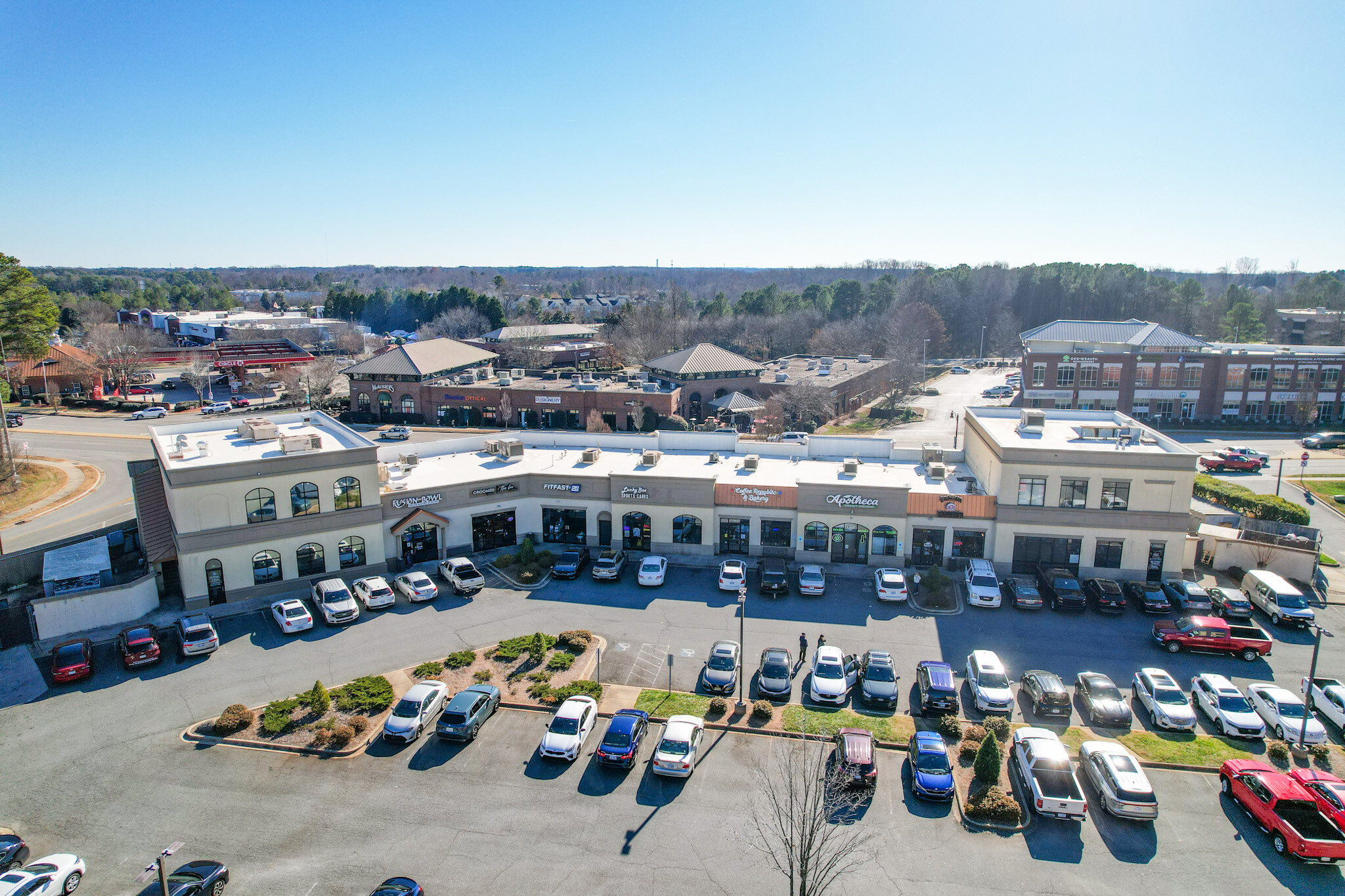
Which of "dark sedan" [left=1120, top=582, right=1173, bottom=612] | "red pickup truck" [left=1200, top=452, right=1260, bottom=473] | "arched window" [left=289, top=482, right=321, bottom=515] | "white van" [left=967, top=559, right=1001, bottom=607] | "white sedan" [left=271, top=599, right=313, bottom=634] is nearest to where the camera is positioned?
"white sedan" [left=271, top=599, right=313, bottom=634]

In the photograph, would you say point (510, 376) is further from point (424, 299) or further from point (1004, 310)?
point (1004, 310)

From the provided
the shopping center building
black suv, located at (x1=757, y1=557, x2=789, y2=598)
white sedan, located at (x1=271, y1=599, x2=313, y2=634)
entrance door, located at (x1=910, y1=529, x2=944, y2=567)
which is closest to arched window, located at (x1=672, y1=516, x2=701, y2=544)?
the shopping center building

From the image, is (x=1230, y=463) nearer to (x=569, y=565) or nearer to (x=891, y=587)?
(x=891, y=587)

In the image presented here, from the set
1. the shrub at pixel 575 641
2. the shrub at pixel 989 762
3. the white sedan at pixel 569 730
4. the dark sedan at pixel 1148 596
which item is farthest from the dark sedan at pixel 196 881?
the dark sedan at pixel 1148 596

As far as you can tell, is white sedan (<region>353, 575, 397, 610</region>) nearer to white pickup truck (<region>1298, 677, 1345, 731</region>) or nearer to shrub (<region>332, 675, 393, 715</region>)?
shrub (<region>332, 675, 393, 715</region>)

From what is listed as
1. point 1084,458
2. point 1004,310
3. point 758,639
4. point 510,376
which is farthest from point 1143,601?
point 1004,310

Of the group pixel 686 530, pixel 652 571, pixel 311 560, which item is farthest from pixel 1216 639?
pixel 311 560

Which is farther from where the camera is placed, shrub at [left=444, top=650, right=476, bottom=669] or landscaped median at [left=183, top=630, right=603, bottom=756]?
shrub at [left=444, top=650, right=476, bottom=669]
